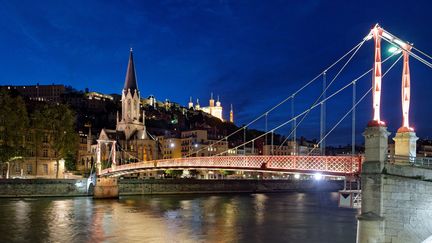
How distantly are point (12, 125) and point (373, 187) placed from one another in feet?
176

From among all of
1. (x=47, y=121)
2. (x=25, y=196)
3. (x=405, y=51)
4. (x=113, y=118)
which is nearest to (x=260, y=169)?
(x=405, y=51)

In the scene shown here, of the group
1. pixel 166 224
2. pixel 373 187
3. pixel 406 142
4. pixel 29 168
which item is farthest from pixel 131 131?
pixel 373 187

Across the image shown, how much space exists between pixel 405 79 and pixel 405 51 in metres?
1.27

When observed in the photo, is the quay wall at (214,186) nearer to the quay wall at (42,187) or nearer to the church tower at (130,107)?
the quay wall at (42,187)

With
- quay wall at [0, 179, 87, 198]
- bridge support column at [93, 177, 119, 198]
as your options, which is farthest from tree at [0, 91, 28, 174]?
bridge support column at [93, 177, 119, 198]

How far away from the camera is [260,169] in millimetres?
29500

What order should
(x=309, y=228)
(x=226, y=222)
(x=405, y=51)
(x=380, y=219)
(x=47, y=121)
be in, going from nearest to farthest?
(x=380, y=219)
(x=405, y=51)
(x=309, y=228)
(x=226, y=222)
(x=47, y=121)

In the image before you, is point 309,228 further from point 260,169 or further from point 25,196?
point 25,196

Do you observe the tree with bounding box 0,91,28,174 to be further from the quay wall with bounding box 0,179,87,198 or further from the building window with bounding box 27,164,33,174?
the building window with bounding box 27,164,33,174

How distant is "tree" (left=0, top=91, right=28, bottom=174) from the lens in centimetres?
6078

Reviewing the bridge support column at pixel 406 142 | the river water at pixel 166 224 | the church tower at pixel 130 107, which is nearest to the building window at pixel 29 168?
the river water at pixel 166 224

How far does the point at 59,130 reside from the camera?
6894 centimetres

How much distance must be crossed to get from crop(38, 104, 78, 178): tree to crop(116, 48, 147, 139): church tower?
152ft

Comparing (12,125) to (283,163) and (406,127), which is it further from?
(406,127)
